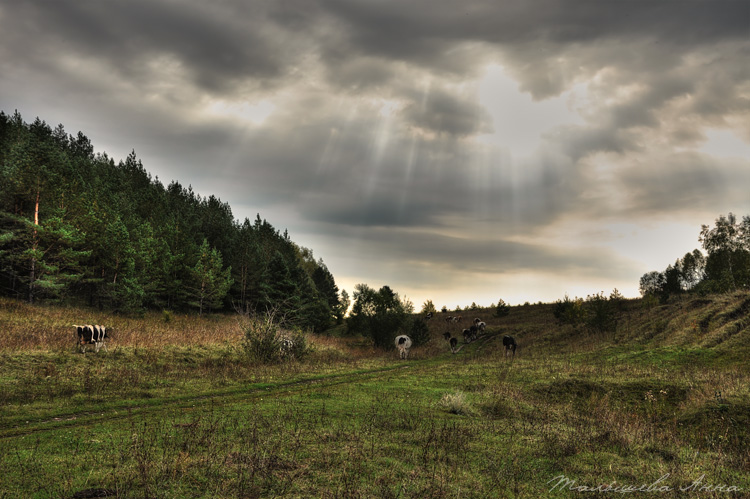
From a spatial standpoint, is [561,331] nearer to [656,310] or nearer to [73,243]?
[656,310]

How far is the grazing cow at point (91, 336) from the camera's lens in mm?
21859

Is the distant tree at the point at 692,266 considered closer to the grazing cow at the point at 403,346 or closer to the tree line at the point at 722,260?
the tree line at the point at 722,260

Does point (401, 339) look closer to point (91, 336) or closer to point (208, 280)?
point (91, 336)

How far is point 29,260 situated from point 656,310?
65.8 m

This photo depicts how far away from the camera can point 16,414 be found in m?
12.1

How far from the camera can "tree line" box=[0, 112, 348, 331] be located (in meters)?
44.0

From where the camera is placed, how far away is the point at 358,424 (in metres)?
11.3

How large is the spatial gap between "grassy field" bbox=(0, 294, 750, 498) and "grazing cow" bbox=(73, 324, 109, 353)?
1.05m

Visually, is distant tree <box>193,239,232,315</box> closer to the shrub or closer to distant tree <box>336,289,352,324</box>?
distant tree <box>336,289,352,324</box>

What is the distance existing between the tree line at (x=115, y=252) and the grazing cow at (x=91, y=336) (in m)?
8.86

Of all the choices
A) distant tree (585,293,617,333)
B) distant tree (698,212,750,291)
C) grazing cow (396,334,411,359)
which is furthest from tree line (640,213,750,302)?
grazing cow (396,334,411,359)

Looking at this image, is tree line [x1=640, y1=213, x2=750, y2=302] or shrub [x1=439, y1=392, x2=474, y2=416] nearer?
shrub [x1=439, y1=392, x2=474, y2=416]

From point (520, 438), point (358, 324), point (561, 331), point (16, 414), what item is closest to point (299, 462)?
point (520, 438)

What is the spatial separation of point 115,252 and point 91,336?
36312mm
